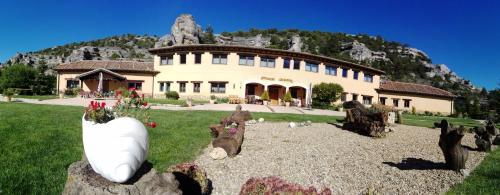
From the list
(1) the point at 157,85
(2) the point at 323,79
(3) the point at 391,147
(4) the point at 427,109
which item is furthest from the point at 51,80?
(4) the point at 427,109

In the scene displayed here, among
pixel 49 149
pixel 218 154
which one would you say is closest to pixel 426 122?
pixel 218 154

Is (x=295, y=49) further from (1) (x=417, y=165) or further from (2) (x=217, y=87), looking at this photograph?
(1) (x=417, y=165)

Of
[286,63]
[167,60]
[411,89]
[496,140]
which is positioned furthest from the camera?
[411,89]

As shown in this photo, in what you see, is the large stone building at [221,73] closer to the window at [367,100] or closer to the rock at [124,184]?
the window at [367,100]

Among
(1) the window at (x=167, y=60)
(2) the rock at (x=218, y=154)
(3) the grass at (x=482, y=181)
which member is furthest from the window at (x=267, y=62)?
(3) the grass at (x=482, y=181)

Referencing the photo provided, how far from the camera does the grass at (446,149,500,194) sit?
4805 millimetres

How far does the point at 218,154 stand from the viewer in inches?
277

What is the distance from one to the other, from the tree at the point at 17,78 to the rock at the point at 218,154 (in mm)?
33990

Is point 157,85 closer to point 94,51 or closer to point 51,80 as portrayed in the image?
point 51,80

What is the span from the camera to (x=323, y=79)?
34.8m

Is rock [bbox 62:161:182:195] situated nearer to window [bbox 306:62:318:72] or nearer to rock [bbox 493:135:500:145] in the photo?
rock [bbox 493:135:500:145]

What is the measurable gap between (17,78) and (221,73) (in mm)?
21801

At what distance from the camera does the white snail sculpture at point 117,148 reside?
2740mm

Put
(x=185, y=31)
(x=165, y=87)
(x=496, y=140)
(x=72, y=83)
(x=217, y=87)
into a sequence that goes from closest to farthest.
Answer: (x=496, y=140)
(x=217, y=87)
(x=165, y=87)
(x=72, y=83)
(x=185, y=31)
